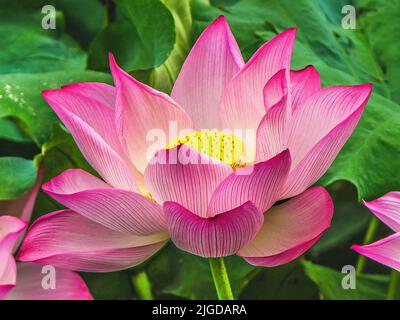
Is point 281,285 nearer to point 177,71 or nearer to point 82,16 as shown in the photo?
point 177,71

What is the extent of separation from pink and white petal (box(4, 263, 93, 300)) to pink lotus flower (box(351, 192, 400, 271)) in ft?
0.69

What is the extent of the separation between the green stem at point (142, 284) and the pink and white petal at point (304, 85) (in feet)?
0.69

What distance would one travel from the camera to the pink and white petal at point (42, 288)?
49cm

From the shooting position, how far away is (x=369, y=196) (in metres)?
0.50

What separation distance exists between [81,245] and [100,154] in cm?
7

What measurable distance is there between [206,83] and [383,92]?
0.58 feet

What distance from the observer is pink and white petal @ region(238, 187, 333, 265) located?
42cm

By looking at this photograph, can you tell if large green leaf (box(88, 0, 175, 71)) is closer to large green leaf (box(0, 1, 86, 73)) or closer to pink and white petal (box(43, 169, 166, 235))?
large green leaf (box(0, 1, 86, 73))

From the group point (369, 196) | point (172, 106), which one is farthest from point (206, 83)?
point (369, 196)

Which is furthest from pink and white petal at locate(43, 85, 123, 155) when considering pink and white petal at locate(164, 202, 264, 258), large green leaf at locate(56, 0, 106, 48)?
large green leaf at locate(56, 0, 106, 48)

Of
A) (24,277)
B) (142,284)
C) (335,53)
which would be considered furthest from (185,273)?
(335,53)

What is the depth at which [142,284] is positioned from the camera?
0.57 meters

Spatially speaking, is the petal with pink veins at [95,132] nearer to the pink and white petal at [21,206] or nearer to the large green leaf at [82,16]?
the pink and white petal at [21,206]
